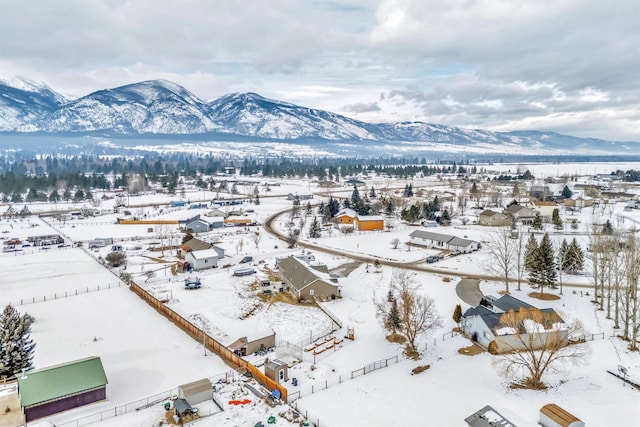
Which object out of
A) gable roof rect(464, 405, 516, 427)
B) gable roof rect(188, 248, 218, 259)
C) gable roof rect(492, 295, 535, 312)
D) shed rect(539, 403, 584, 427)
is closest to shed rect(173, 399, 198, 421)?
gable roof rect(464, 405, 516, 427)

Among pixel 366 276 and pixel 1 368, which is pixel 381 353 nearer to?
pixel 366 276

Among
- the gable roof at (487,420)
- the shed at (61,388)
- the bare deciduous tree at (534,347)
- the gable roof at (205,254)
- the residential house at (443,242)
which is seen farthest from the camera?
the residential house at (443,242)

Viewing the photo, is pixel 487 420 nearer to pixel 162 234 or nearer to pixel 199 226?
pixel 162 234

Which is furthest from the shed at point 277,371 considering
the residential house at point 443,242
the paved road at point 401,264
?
the residential house at point 443,242

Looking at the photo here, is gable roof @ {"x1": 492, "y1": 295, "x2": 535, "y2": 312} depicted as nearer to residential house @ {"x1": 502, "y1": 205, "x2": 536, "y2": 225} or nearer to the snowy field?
the snowy field

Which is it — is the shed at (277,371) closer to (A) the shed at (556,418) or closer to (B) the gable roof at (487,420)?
(B) the gable roof at (487,420)

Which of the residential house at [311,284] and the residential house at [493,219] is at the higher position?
the residential house at [493,219]
